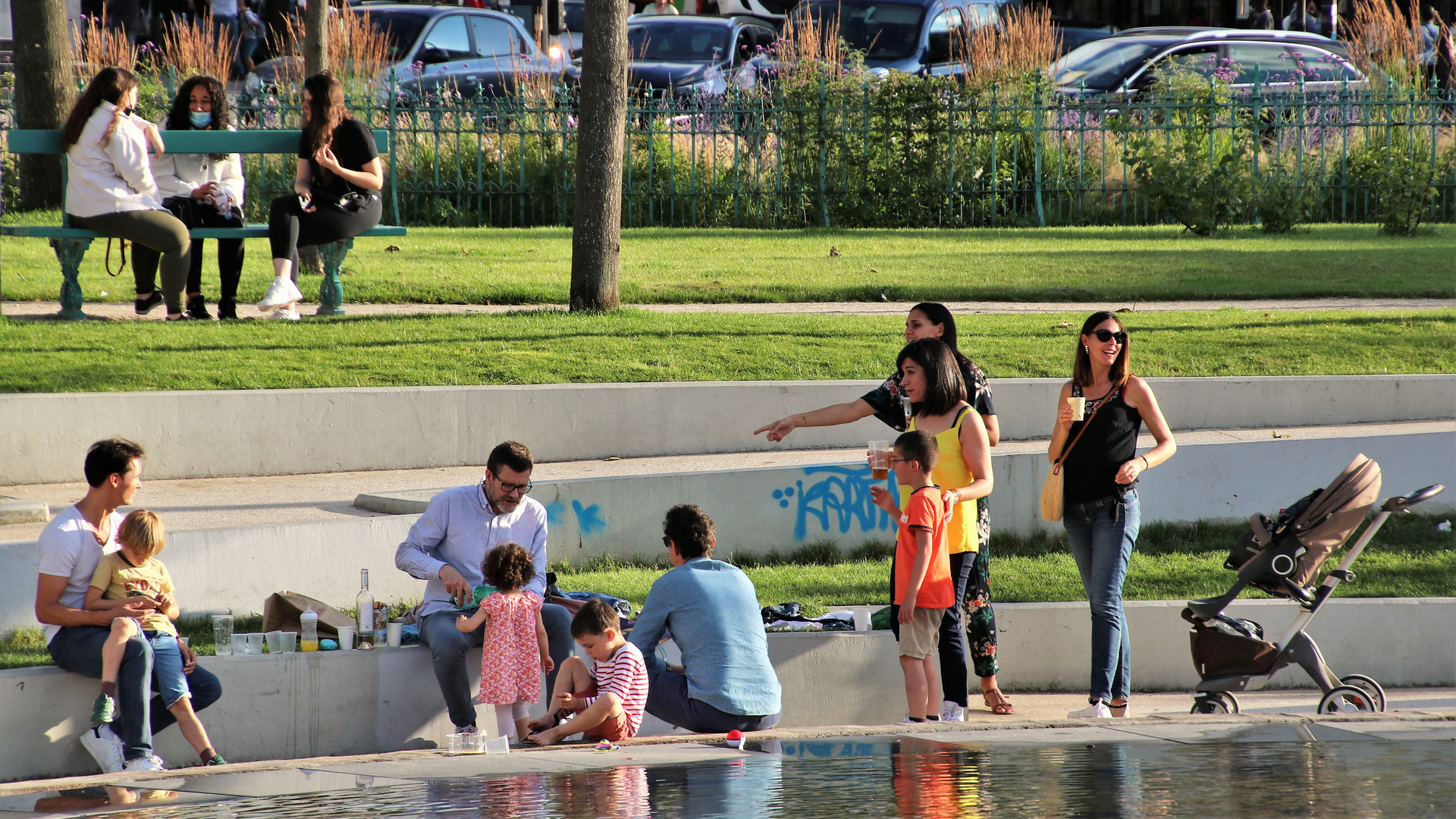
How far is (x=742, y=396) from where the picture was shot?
890 centimetres

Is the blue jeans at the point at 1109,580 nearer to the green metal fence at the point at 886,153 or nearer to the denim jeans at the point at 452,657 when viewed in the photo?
the denim jeans at the point at 452,657

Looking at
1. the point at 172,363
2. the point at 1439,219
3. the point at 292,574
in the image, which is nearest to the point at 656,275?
the point at 172,363

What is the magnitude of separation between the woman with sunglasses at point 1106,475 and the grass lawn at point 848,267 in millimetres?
5689

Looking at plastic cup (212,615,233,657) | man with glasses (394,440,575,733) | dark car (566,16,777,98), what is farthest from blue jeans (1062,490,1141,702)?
dark car (566,16,777,98)

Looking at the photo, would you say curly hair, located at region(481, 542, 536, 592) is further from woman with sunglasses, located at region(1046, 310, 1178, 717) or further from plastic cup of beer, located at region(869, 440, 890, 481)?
woman with sunglasses, located at region(1046, 310, 1178, 717)

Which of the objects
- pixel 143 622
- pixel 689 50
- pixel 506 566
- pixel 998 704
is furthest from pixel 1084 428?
pixel 689 50

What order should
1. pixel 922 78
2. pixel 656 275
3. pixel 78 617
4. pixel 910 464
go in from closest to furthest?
pixel 78 617 < pixel 910 464 < pixel 656 275 < pixel 922 78

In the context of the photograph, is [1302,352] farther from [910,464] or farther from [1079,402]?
[910,464]

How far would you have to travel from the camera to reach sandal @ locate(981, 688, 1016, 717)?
639 centimetres

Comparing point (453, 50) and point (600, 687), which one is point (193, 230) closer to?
point (600, 687)

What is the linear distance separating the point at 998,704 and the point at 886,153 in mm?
10154

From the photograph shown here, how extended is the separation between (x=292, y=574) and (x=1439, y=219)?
13725 millimetres

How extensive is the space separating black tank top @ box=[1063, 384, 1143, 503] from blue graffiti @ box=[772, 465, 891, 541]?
1913 millimetres

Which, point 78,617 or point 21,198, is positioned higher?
point 21,198
